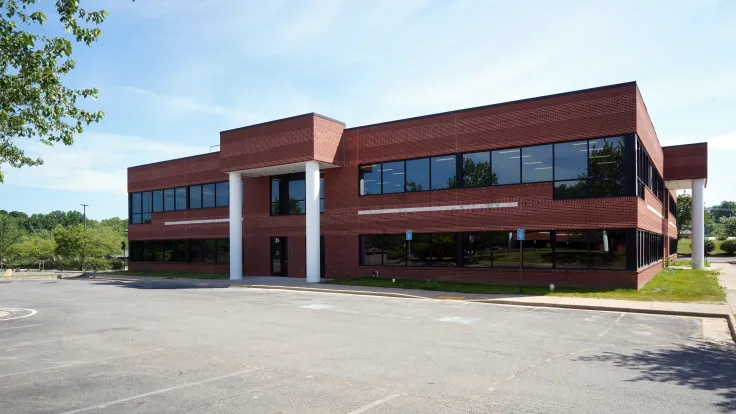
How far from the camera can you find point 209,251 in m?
39.2

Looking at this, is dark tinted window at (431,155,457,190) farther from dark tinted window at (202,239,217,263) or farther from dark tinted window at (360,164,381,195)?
dark tinted window at (202,239,217,263)

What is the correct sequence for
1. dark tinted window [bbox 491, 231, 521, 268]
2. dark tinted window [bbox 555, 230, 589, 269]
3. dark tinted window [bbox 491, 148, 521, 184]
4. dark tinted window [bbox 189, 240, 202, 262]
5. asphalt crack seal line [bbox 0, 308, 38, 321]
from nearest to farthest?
asphalt crack seal line [bbox 0, 308, 38, 321] → dark tinted window [bbox 555, 230, 589, 269] → dark tinted window [bbox 491, 231, 521, 268] → dark tinted window [bbox 491, 148, 521, 184] → dark tinted window [bbox 189, 240, 202, 262]

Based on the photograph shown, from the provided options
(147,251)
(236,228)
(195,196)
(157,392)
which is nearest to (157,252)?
(147,251)

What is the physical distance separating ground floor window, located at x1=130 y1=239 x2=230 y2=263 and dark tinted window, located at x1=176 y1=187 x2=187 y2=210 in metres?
2.70

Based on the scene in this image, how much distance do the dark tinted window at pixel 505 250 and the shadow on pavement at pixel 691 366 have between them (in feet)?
44.6

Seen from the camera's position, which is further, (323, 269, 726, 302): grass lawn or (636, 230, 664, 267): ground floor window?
(636, 230, 664, 267): ground floor window

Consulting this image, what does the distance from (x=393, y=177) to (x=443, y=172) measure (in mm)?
3093

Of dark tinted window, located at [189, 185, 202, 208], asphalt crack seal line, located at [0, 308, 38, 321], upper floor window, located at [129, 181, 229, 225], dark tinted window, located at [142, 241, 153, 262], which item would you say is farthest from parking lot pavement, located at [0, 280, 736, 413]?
dark tinted window, located at [142, 241, 153, 262]

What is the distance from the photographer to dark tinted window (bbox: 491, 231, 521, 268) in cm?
2512

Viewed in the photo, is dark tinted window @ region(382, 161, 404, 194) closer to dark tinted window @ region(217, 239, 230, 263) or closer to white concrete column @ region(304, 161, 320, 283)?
white concrete column @ region(304, 161, 320, 283)

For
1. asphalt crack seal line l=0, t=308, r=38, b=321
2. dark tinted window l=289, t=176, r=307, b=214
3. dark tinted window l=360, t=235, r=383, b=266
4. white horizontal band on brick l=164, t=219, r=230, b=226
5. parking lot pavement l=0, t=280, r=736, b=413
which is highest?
dark tinted window l=289, t=176, r=307, b=214

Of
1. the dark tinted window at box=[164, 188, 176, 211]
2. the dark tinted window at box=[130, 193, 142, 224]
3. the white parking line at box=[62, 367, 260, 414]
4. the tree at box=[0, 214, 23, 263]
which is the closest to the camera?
the white parking line at box=[62, 367, 260, 414]

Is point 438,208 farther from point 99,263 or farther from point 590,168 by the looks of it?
point 99,263

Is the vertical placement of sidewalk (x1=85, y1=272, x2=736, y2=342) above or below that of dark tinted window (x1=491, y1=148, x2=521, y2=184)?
below
